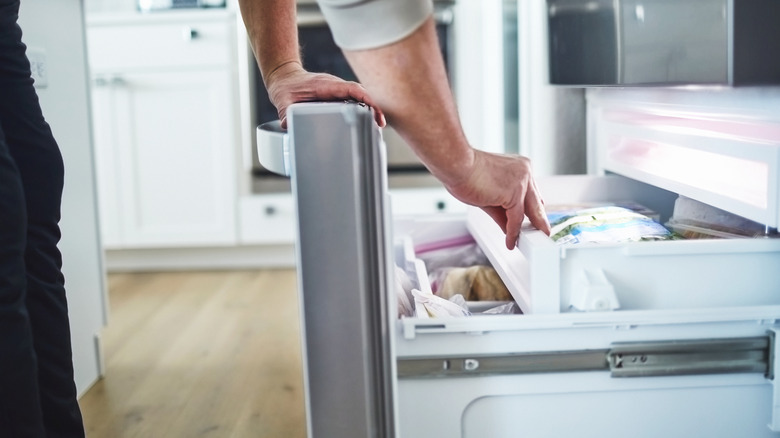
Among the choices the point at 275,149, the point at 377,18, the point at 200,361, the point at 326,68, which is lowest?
the point at 200,361

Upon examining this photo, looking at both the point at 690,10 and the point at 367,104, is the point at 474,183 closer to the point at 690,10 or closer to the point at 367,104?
the point at 367,104

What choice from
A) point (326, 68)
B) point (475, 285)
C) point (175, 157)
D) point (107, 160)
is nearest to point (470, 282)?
point (475, 285)

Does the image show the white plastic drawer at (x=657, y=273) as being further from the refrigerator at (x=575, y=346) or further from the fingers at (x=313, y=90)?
the fingers at (x=313, y=90)

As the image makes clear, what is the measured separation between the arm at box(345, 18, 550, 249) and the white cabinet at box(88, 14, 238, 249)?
6.69 feet

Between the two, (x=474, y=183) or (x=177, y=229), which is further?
(x=177, y=229)

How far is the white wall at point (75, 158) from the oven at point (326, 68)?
0.98m

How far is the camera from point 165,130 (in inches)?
110

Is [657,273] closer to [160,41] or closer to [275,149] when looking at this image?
[275,149]

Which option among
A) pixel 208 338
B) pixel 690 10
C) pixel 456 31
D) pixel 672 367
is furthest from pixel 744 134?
pixel 456 31

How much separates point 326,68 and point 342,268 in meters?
2.13

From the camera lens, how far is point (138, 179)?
9.29 feet

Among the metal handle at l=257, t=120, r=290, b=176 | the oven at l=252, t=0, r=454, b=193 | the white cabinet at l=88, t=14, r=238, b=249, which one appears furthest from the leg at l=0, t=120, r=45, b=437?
the white cabinet at l=88, t=14, r=238, b=249

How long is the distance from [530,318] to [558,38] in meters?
0.62

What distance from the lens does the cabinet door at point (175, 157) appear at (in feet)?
9.12
